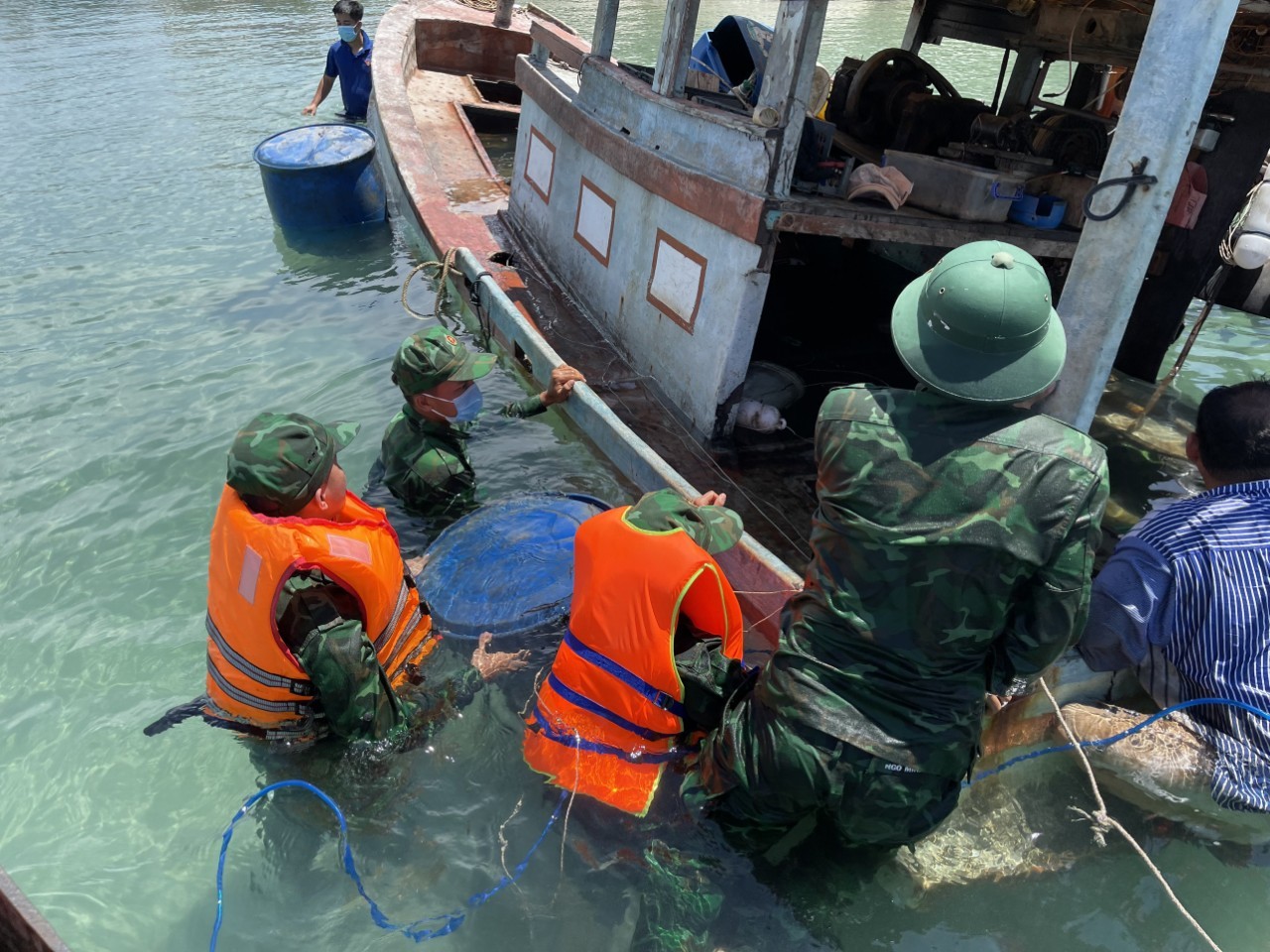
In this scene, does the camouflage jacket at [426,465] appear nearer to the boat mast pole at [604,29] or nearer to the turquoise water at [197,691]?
the turquoise water at [197,691]

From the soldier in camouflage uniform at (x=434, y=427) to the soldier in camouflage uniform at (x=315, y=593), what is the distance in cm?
107

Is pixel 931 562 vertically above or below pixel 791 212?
below

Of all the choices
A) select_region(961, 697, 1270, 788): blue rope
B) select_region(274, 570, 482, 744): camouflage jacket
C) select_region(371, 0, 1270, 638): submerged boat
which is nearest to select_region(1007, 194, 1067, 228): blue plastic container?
select_region(371, 0, 1270, 638): submerged boat

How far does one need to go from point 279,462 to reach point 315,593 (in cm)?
41

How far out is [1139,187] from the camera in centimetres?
273

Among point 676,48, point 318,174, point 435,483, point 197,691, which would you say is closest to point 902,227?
point 676,48

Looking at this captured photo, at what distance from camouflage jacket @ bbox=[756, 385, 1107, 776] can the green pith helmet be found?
7cm

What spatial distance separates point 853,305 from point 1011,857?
15.4ft

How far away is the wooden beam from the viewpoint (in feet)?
14.8

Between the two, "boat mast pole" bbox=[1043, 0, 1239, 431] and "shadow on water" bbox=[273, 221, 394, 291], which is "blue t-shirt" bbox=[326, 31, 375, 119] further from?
"boat mast pole" bbox=[1043, 0, 1239, 431]

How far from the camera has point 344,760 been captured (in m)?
3.14

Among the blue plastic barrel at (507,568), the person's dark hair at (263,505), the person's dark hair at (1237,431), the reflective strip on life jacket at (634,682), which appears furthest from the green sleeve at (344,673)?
the person's dark hair at (1237,431)

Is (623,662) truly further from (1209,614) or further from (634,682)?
(1209,614)

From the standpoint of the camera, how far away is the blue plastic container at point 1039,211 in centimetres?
441
